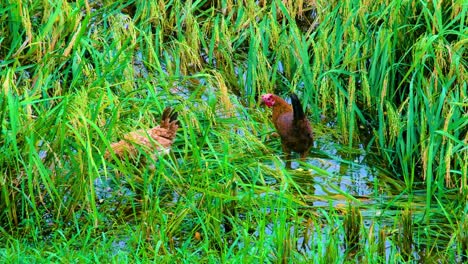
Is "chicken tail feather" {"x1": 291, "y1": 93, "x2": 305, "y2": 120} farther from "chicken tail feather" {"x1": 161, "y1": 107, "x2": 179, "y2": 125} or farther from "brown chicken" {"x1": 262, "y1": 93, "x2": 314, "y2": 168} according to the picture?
"chicken tail feather" {"x1": 161, "y1": 107, "x2": 179, "y2": 125}

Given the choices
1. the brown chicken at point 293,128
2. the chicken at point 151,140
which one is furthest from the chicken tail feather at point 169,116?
the brown chicken at point 293,128

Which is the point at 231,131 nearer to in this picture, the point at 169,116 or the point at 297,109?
the point at 297,109

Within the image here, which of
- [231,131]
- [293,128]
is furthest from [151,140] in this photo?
[293,128]

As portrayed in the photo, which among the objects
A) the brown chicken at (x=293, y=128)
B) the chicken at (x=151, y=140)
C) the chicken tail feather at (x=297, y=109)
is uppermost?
the chicken at (x=151, y=140)

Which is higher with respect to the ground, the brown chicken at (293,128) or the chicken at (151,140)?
the chicken at (151,140)

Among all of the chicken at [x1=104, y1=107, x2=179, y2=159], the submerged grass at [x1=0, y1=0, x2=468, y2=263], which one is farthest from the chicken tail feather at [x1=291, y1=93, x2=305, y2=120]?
the chicken at [x1=104, y1=107, x2=179, y2=159]

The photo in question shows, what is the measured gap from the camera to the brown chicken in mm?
7133

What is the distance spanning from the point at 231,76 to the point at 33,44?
180 cm

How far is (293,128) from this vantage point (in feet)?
23.4

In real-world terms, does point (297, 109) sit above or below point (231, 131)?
above

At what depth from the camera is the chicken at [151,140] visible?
611cm

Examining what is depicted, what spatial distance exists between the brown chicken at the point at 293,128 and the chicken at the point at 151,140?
77 centimetres

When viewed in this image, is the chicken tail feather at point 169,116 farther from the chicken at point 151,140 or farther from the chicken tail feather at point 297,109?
the chicken tail feather at point 297,109

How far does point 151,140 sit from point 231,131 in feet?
4.26
